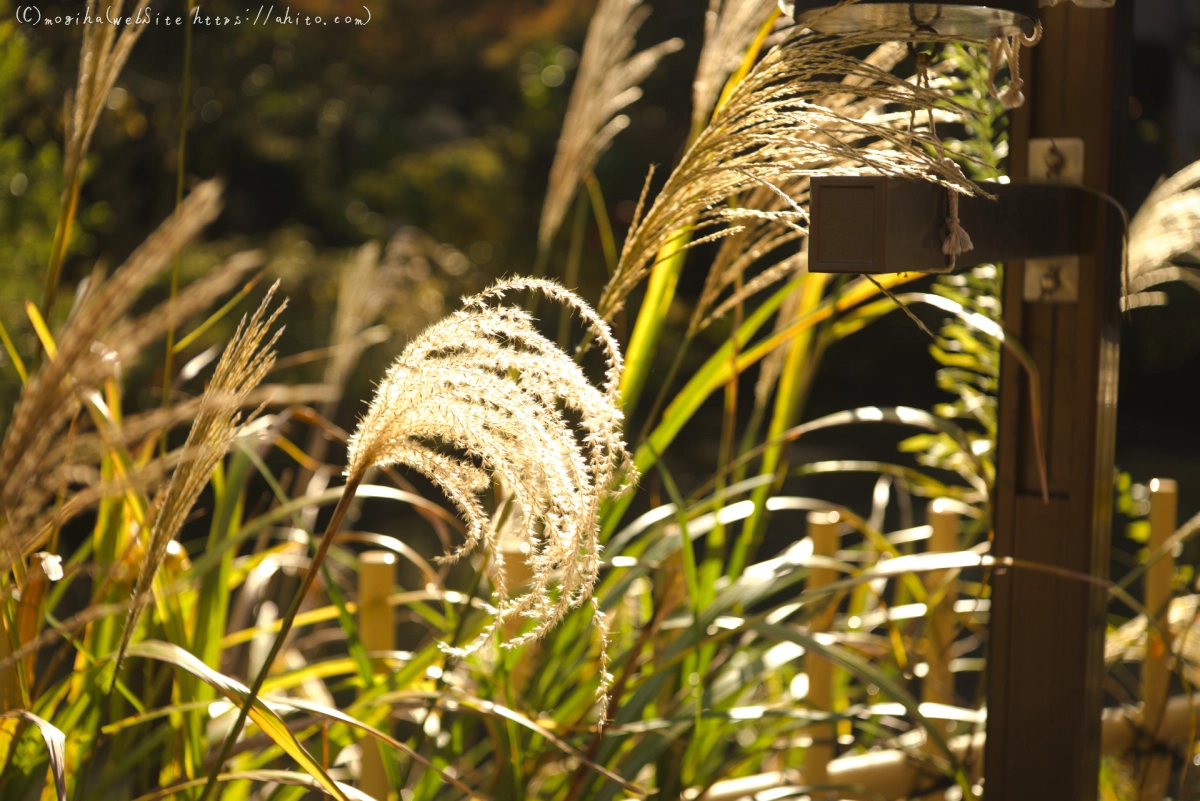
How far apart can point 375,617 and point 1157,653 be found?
82cm

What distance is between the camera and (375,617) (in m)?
0.88

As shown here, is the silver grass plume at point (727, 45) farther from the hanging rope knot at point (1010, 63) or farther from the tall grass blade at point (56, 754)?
the tall grass blade at point (56, 754)

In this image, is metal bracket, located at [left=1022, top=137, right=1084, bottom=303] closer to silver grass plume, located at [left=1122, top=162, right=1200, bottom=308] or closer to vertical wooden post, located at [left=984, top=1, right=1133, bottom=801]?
vertical wooden post, located at [left=984, top=1, right=1133, bottom=801]

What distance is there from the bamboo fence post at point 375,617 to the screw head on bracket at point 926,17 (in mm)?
586

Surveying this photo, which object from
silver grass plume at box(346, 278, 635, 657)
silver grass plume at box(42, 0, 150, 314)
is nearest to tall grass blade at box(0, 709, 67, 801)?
silver grass plume at box(346, 278, 635, 657)

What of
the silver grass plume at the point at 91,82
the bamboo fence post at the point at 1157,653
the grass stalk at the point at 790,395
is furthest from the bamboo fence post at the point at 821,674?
the silver grass plume at the point at 91,82

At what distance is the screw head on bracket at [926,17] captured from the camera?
1.59 feet

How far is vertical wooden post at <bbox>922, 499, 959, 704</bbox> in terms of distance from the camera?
3.34ft

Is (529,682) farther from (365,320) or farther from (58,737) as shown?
(365,320)

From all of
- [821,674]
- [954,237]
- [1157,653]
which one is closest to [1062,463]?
[954,237]

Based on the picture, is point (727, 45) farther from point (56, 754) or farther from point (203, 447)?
point (56, 754)

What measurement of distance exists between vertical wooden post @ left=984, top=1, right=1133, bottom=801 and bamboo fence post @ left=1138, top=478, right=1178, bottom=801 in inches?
10.1

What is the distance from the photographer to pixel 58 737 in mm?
431

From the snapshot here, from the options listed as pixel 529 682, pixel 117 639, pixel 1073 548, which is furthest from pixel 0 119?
pixel 1073 548
